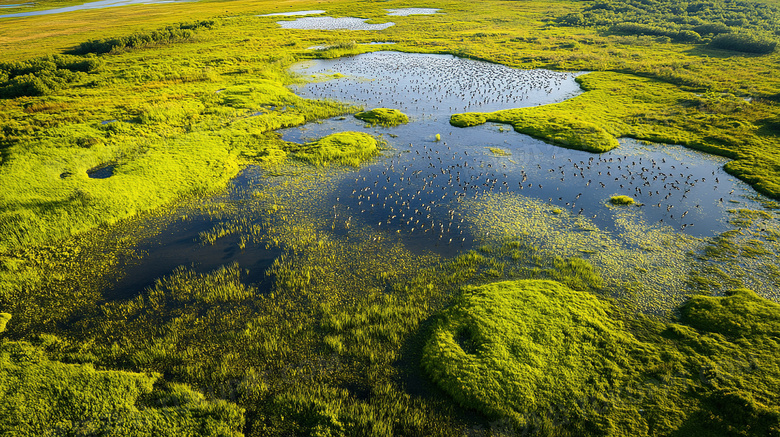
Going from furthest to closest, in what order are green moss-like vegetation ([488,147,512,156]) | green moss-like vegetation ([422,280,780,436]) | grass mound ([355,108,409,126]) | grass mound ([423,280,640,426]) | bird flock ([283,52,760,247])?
grass mound ([355,108,409,126]), green moss-like vegetation ([488,147,512,156]), bird flock ([283,52,760,247]), grass mound ([423,280,640,426]), green moss-like vegetation ([422,280,780,436])

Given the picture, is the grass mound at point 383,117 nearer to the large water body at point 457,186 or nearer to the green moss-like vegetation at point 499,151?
the large water body at point 457,186

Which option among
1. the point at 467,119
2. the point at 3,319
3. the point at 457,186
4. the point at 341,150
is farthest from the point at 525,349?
the point at 467,119

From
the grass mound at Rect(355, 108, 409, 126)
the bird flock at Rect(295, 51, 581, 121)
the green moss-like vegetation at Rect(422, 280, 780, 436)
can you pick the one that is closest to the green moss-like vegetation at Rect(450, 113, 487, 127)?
the bird flock at Rect(295, 51, 581, 121)

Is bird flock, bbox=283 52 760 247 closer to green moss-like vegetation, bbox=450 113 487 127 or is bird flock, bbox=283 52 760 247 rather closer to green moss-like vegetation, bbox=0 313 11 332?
green moss-like vegetation, bbox=450 113 487 127

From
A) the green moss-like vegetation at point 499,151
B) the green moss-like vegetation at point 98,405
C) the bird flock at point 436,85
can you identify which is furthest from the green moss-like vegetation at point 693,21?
the green moss-like vegetation at point 98,405

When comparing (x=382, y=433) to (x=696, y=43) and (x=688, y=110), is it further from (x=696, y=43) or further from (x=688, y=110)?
(x=696, y=43)

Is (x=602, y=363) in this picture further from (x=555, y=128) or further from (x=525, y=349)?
(x=555, y=128)
